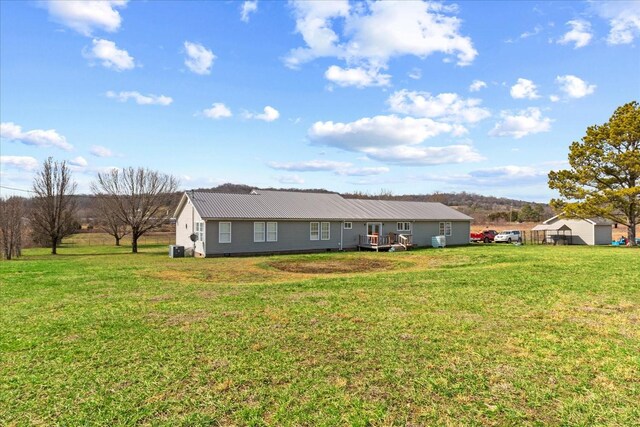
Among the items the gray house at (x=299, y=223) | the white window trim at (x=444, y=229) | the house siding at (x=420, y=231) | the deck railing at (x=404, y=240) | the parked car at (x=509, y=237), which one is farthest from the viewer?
the parked car at (x=509, y=237)

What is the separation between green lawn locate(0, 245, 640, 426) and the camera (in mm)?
3957

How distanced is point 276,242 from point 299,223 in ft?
6.99

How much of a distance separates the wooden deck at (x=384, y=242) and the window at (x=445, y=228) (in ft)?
15.7

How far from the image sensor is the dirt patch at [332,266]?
659 inches

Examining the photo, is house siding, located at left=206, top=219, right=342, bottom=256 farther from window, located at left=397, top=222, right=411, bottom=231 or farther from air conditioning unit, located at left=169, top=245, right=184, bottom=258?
window, located at left=397, top=222, right=411, bottom=231

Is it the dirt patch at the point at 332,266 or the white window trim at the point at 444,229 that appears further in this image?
the white window trim at the point at 444,229

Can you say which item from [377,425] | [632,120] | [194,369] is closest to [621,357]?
[377,425]

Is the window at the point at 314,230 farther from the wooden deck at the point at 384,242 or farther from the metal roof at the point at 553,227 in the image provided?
the metal roof at the point at 553,227

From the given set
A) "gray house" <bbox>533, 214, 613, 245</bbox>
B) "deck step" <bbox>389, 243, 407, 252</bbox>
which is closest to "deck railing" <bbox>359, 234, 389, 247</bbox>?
"deck step" <bbox>389, 243, 407, 252</bbox>

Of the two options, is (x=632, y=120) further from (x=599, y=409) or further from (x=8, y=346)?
(x=8, y=346)

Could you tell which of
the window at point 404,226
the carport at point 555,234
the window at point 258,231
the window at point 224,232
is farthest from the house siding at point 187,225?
the carport at point 555,234

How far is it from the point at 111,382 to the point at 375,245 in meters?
23.6

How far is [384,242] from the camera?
28.4 metres

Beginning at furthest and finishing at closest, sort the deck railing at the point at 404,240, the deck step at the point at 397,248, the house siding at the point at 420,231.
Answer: the deck railing at the point at 404,240
the house siding at the point at 420,231
the deck step at the point at 397,248
